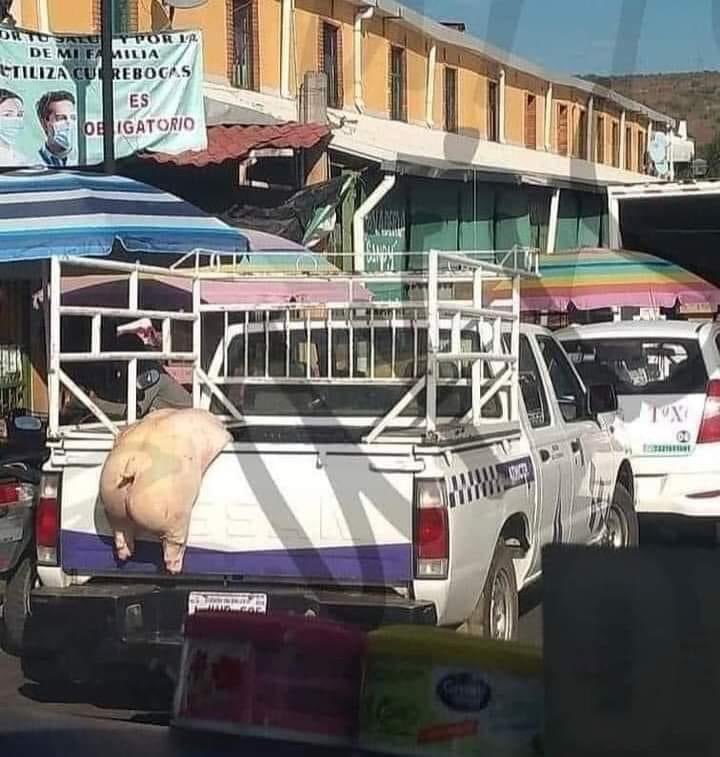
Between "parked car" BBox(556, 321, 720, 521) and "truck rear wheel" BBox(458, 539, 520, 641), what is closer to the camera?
"truck rear wheel" BBox(458, 539, 520, 641)

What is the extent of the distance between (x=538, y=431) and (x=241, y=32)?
48.0 feet

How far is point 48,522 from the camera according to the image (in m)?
6.95

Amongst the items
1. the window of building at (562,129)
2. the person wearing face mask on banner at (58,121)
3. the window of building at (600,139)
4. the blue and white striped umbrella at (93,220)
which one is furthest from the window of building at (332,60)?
the window of building at (600,139)

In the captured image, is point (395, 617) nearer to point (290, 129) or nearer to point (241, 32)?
point (290, 129)

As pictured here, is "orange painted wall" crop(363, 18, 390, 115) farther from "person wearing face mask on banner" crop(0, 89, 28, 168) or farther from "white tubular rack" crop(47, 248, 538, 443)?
"white tubular rack" crop(47, 248, 538, 443)

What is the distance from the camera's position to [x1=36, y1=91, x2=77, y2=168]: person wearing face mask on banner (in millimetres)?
13891

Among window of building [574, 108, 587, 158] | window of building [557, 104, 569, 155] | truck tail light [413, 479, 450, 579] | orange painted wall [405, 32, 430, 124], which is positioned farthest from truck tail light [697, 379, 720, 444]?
window of building [574, 108, 587, 158]

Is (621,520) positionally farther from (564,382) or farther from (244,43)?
(244,43)

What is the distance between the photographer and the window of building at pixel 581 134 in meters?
36.2

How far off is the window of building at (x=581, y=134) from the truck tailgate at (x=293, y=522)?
30.4 m

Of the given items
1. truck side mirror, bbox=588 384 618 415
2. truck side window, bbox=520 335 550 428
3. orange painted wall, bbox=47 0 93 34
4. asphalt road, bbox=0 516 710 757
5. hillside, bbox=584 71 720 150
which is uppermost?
hillside, bbox=584 71 720 150

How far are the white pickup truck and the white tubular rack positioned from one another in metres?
0.02

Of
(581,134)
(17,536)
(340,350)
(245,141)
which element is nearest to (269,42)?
(245,141)

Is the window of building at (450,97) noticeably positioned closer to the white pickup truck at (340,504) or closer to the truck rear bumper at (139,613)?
the white pickup truck at (340,504)
